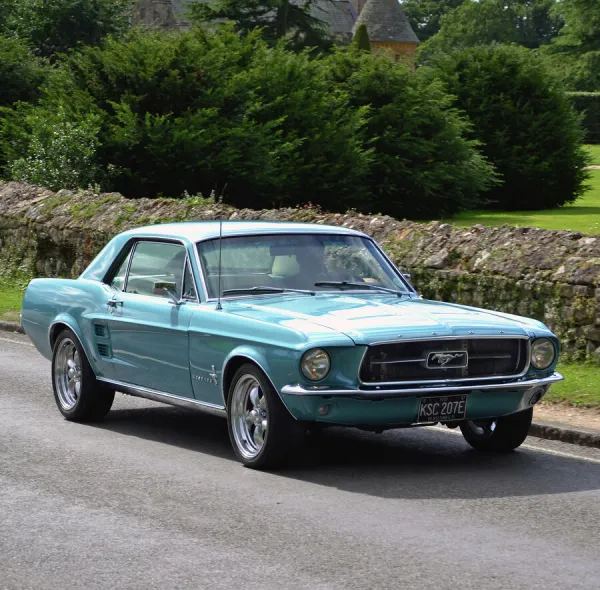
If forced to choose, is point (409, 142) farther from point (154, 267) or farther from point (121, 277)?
point (154, 267)

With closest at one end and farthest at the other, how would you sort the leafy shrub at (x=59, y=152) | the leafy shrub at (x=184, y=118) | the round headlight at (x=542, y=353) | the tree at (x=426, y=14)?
1. the round headlight at (x=542, y=353)
2. the leafy shrub at (x=59, y=152)
3. the leafy shrub at (x=184, y=118)
4. the tree at (x=426, y=14)

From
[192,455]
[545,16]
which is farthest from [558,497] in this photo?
[545,16]

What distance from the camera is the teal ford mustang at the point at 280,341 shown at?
8188mm

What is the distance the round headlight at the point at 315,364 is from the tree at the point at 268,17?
52.1 m

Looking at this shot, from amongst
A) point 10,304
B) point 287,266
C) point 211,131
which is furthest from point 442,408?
point 211,131

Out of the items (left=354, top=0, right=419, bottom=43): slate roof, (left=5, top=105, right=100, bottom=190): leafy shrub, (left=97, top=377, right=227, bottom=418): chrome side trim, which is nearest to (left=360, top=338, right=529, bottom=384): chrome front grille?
(left=97, top=377, right=227, bottom=418): chrome side trim

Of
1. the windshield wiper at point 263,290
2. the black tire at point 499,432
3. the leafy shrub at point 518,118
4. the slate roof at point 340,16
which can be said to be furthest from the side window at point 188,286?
the slate roof at point 340,16

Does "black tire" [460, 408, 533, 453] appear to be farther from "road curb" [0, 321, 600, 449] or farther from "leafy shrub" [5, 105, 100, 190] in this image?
"leafy shrub" [5, 105, 100, 190]

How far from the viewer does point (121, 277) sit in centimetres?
1048

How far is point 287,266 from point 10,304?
10856 millimetres

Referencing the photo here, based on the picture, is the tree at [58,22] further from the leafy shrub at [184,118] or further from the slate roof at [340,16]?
the slate roof at [340,16]

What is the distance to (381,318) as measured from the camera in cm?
853

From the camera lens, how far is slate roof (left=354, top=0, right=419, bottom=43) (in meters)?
123

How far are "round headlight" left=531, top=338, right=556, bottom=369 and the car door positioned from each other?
93.2 inches
